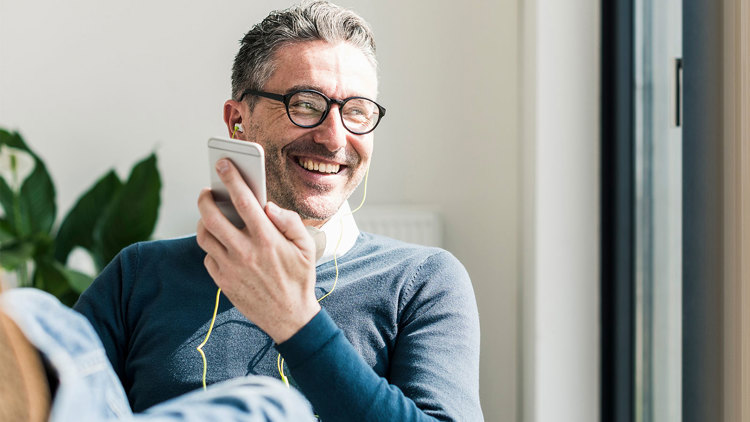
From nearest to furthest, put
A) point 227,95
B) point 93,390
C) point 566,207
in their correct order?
point 93,390, point 566,207, point 227,95

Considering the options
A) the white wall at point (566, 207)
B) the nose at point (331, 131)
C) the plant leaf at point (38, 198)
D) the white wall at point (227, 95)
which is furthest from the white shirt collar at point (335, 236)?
the plant leaf at point (38, 198)

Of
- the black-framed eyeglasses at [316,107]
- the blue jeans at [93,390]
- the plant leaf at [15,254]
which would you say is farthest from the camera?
the plant leaf at [15,254]

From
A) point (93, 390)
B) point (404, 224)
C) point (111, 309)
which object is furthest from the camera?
point (404, 224)

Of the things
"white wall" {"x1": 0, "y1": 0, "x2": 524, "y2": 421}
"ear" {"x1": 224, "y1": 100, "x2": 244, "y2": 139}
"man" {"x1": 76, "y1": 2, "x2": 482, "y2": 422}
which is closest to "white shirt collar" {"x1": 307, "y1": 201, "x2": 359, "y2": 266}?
"man" {"x1": 76, "y1": 2, "x2": 482, "y2": 422}

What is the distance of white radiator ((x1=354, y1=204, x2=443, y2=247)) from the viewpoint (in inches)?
88.7

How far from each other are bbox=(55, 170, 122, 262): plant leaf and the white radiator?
2.84 feet

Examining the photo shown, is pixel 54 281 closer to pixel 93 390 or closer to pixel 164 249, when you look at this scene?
pixel 164 249

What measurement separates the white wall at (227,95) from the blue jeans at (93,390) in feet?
6.22

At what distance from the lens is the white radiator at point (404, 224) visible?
88.7 inches

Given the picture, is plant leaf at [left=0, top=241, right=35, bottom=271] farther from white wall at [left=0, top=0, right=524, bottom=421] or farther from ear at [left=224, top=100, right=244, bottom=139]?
ear at [left=224, top=100, right=244, bottom=139]

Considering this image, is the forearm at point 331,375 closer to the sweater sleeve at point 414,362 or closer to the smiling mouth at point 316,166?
the sweater sleeve at point 414,362

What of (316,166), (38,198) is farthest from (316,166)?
(38,198)

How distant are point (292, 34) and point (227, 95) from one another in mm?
1312

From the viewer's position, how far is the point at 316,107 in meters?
1.19
